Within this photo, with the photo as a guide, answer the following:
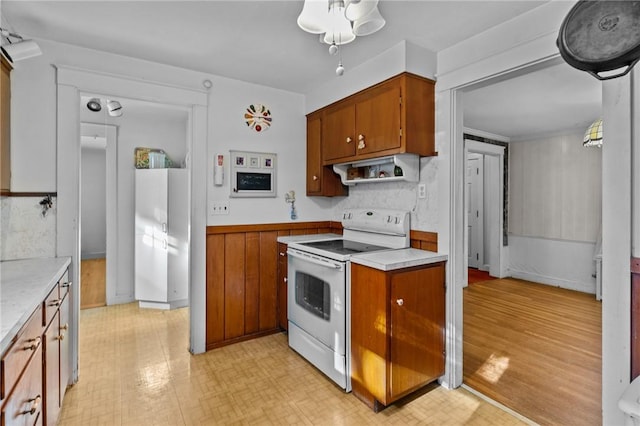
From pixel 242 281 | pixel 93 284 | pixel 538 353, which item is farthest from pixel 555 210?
pixel 93 284

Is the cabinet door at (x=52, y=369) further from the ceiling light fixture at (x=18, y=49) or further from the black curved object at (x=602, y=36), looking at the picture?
the black curved object at (x=602, y=36)

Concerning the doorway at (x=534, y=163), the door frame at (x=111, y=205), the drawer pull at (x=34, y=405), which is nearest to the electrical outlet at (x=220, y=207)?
the drawer pull at (x=34, y=405)

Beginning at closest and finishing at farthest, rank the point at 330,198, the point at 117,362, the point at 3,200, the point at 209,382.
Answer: the point at 3,200
the point at 209,382
the point at 117,362
the point at 330,198

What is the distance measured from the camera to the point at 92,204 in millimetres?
6816

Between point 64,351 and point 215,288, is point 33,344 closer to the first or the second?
point 64,351

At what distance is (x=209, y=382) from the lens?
2328 millimetres

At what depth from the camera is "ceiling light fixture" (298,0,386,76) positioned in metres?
1.32

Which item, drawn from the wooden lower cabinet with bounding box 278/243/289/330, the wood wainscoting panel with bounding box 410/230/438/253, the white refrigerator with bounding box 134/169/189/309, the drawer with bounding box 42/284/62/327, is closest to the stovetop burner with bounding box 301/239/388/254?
the wood wainscoting panel with bounding box 410/230/438/253

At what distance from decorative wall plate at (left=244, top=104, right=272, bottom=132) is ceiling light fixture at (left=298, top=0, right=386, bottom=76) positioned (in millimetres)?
1631

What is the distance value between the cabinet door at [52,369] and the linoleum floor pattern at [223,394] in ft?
1.00

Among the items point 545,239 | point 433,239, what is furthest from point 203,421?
point 545,239

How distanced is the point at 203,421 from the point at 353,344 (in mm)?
988

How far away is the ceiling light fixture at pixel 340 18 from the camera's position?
4.34 feet

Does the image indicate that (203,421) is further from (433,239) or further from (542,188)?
(542,188)
